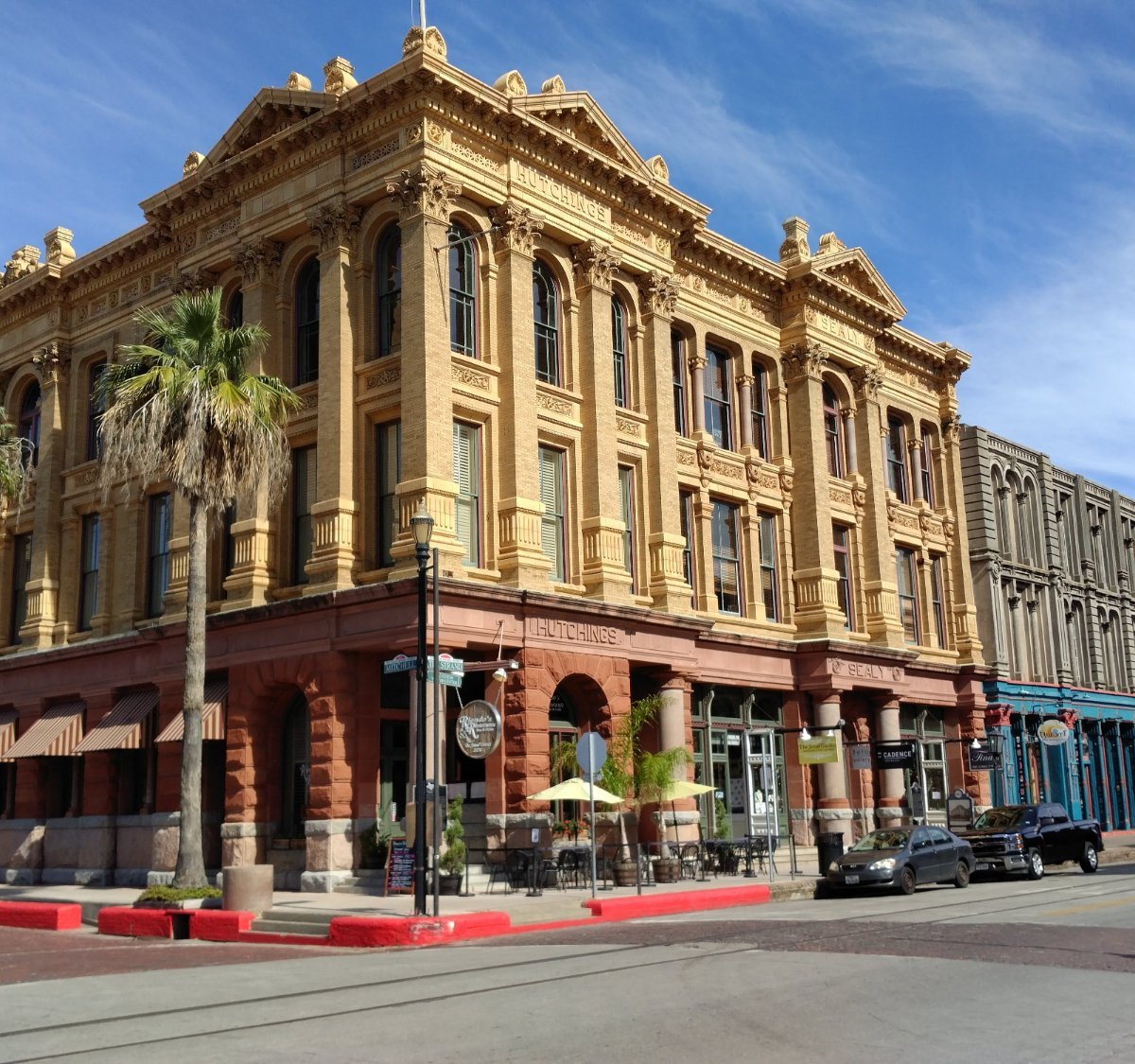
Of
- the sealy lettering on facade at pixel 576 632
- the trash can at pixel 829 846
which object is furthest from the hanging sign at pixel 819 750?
the sealy lettering on facade at pixel 576 632

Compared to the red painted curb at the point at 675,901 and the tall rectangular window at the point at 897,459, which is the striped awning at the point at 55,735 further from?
the tall rectangular window at the point at 897,459

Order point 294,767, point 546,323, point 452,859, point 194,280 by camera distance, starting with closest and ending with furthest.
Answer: point 452,859 → point 294,767 → point 546,323 → point 194,280

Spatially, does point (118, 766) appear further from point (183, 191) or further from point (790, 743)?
point (790, 743)

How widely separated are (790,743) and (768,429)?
31.5ft

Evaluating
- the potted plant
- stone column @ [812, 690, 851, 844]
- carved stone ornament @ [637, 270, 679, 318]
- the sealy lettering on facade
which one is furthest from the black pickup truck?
carved stone ornament @ [637, 270, 679, 318]

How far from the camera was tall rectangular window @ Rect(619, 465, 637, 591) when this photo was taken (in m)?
33.3

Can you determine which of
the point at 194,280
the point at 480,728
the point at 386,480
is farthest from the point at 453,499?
the point at 194,280

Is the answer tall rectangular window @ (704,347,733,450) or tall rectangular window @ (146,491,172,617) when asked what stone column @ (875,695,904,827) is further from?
tall rectangular window @ (146,491,172,617)

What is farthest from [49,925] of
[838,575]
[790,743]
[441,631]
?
[838,575]

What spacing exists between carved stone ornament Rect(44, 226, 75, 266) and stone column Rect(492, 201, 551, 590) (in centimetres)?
1614

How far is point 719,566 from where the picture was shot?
37.4 metres

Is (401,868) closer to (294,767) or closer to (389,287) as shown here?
(294,767)

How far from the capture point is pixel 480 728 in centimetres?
2277

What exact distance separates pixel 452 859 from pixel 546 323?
13597 mm
